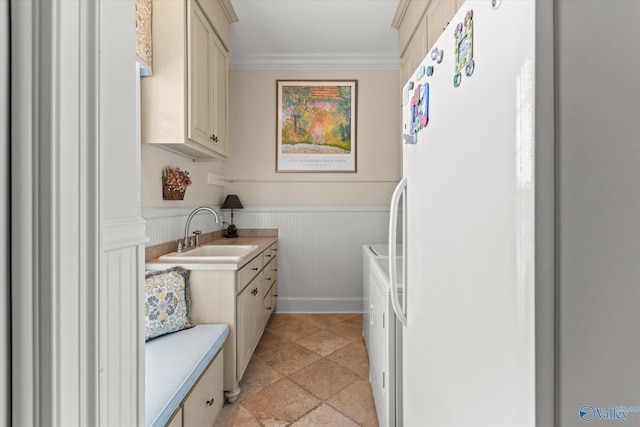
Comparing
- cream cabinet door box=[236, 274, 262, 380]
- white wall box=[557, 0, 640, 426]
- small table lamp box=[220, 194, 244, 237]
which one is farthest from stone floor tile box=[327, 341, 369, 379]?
white wall box=[557, 0, 640, 426]

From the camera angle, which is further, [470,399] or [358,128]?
[358,128]

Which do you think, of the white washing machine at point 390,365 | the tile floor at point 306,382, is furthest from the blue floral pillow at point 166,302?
the white washing machine at point 390,365

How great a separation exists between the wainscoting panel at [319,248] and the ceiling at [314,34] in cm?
153

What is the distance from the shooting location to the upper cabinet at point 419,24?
69.8 inches

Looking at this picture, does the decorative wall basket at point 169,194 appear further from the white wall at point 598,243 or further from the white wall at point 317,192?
the white wall at point 598,243

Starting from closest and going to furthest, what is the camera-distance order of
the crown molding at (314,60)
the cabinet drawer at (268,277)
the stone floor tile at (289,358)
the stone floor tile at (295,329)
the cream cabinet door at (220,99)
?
A: 1. the stone floor tile at (289,358)
2. the cream cabinet door at (220,99)
3. the cabinet drawer at (268,277)
4. the stone floor tile at (295,329)
5. the crown molding at (314,60)

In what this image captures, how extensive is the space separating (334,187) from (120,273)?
294 cm

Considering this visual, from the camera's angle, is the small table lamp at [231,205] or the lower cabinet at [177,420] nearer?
the lower cabinet at [177,420]

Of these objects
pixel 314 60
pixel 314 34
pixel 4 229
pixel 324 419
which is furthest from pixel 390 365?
pixel 314 60

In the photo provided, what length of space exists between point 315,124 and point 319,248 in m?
1.31

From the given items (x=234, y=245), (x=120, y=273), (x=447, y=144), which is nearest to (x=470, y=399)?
(x=447, y=144)

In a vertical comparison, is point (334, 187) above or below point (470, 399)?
above

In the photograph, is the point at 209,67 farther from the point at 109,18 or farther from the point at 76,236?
the point at 76,236

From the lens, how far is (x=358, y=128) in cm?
338
